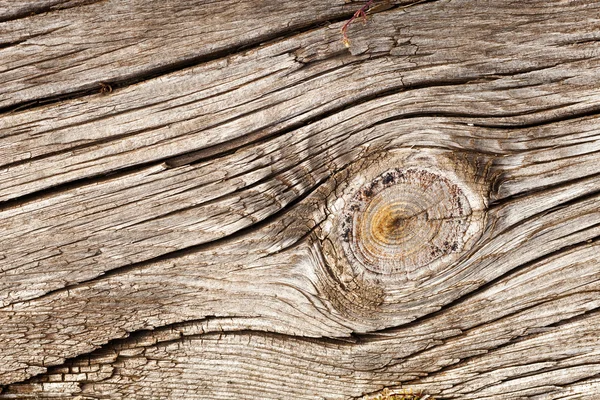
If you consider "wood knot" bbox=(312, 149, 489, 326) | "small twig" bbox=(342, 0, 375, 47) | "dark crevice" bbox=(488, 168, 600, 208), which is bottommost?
"wood knot" bbox=(312, 149, 489, 326)

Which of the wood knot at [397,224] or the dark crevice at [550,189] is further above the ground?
the dark crevice at [550,189]

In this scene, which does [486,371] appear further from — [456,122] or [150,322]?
[150,322]

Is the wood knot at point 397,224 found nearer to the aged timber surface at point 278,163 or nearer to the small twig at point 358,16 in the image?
the aged timber surface at point 278,163

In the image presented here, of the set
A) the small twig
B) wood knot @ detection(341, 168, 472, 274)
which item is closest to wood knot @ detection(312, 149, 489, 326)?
wood knot @ detection(341, 168, 472, 274)

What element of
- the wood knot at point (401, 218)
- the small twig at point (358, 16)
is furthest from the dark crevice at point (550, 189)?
the small twig at point (358, 16)

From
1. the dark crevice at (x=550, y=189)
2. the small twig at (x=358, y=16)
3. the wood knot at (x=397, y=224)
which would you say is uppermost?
the small twig at (x=358, y=16)

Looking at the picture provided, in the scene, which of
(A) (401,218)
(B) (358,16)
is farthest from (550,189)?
(B) (358,16)

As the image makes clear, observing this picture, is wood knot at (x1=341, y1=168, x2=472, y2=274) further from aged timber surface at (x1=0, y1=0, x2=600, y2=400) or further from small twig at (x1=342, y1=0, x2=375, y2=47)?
small twig at (x1=342, y1=0, x2=375, y2=47)
